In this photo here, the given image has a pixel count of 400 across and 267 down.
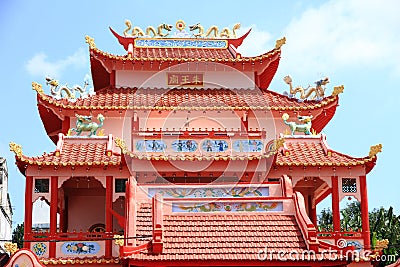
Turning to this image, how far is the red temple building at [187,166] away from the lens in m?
13.4

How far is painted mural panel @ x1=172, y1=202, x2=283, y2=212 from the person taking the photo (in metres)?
14.5

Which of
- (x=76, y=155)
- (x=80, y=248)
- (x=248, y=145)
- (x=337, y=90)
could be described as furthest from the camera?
(x=337, y=90)

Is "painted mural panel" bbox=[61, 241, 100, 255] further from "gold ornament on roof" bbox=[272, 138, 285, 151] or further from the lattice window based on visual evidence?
the lattice window

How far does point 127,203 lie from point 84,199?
23.7 ft

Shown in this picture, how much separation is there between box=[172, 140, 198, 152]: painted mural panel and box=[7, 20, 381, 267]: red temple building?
3 cm

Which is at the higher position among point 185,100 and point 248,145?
point 185,100

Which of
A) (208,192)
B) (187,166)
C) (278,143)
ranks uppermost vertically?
(278,143)

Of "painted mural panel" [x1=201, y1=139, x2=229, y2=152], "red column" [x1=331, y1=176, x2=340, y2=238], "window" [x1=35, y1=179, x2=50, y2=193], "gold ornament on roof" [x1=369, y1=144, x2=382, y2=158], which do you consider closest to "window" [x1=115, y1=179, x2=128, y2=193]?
"window" [x1=35, y1=179, x2=50, y2=193]

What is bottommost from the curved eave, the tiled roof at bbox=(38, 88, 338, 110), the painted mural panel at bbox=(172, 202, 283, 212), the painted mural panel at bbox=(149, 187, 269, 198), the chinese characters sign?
the painted mural panel at bbox=(172, 202, 283, 212)

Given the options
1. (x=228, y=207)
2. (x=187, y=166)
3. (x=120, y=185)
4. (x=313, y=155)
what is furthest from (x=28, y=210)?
(x=313, y=155)

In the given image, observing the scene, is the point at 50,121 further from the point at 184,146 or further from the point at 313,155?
the point at 313,155

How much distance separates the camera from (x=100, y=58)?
2325cm

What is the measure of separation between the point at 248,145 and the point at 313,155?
7.30 ft

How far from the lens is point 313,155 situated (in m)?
19.3
